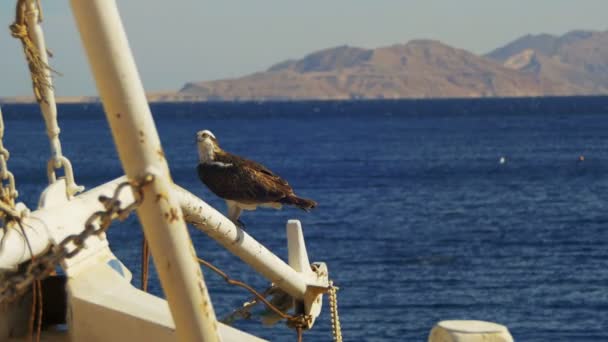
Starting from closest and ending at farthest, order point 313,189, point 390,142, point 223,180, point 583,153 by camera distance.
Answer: point 223,180 → point 313,189 → point 583,153 → point 390,142

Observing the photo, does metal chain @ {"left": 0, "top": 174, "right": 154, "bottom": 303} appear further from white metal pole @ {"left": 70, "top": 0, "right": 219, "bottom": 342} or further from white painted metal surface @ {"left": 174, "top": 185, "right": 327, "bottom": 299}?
white painted metal surface @ {"left": 174, "top": 185, "right": 327, "bottom": 299}

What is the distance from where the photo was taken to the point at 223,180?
9.15 meters

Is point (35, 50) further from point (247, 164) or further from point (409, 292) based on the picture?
point (409, 292)

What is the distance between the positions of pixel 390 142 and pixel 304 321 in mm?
153826

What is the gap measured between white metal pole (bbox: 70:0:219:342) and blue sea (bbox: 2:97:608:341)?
36.0 metres

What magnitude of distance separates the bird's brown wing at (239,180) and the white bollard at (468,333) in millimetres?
5841

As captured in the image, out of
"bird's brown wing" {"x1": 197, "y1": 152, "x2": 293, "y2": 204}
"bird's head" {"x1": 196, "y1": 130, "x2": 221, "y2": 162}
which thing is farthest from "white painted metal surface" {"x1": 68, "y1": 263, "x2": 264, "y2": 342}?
"bird's head" {"x1": 196, "y1": 130, "x2": 221, "y2": 162}

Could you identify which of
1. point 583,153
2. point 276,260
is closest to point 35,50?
point 276,260

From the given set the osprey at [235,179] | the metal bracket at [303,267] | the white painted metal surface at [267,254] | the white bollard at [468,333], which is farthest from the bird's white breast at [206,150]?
the white bollard at [468,333]

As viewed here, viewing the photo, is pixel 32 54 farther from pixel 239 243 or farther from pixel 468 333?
pixel 468 333

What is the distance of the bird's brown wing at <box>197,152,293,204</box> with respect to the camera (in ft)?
29.9

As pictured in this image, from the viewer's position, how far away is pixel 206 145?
9273mm

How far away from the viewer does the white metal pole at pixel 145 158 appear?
313cm

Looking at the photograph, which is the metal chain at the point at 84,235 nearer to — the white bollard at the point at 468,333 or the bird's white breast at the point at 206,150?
the white bollard at the point at 468,333
